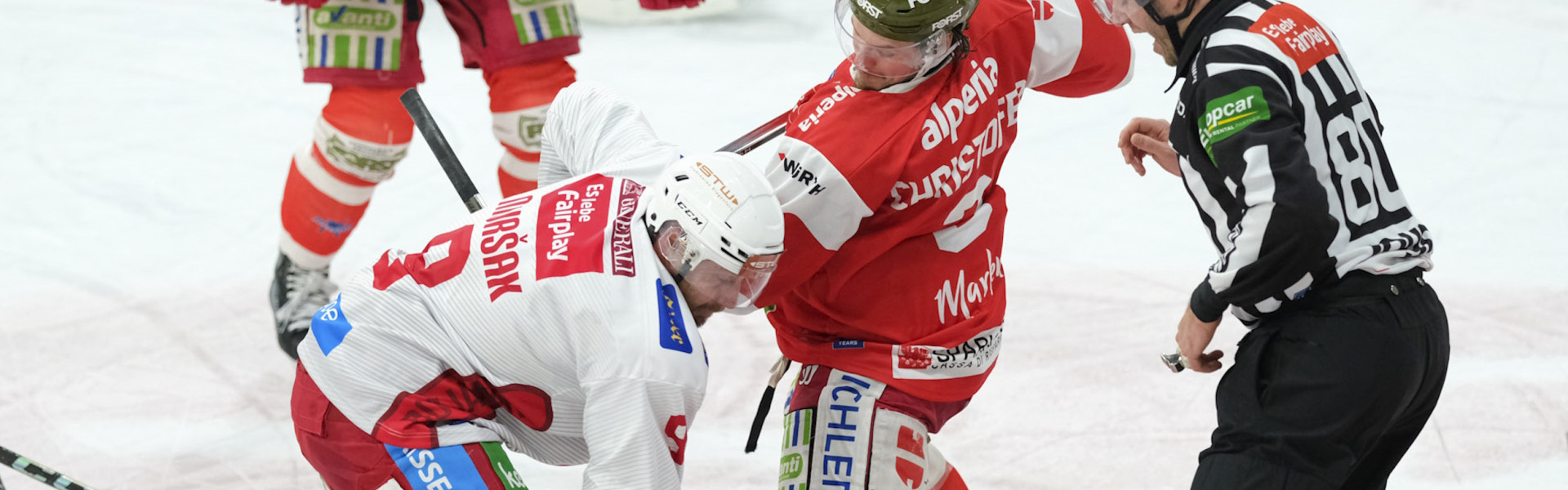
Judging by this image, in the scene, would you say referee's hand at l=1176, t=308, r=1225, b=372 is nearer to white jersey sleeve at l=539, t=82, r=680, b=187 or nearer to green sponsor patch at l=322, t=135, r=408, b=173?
→ white jersey sleeve at l=539, t=82, r=680, b=187

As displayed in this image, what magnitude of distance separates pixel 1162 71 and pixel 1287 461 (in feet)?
12.1

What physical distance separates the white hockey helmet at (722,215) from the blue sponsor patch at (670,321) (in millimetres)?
34

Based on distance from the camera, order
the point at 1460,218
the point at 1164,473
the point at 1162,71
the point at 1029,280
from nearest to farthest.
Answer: the point at 1164,473 < the point at 1029,280 < the point at 1460,218 < the point at 1162,71

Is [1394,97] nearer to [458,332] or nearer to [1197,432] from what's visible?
[1197,432]

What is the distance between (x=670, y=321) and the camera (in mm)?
1800

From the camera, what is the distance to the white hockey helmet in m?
1.79

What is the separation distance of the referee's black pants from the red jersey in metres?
0.50

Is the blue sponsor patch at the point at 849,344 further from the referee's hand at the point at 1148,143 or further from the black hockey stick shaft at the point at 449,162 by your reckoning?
the black hockey stick shaft at the point at 449,162

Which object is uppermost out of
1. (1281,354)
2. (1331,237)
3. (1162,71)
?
(1331,237)

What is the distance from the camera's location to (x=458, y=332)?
74.8 inches

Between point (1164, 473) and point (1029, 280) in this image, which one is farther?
point (1029, 280)

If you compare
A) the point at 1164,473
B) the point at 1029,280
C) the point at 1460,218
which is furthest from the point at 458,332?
the point at 1460,218

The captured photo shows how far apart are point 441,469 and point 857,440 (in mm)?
667

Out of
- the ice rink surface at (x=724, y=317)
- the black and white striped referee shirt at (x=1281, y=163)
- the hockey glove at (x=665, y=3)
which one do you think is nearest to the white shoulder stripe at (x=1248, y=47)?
the black and white striped referee shirt at (x=1281, y=163)
